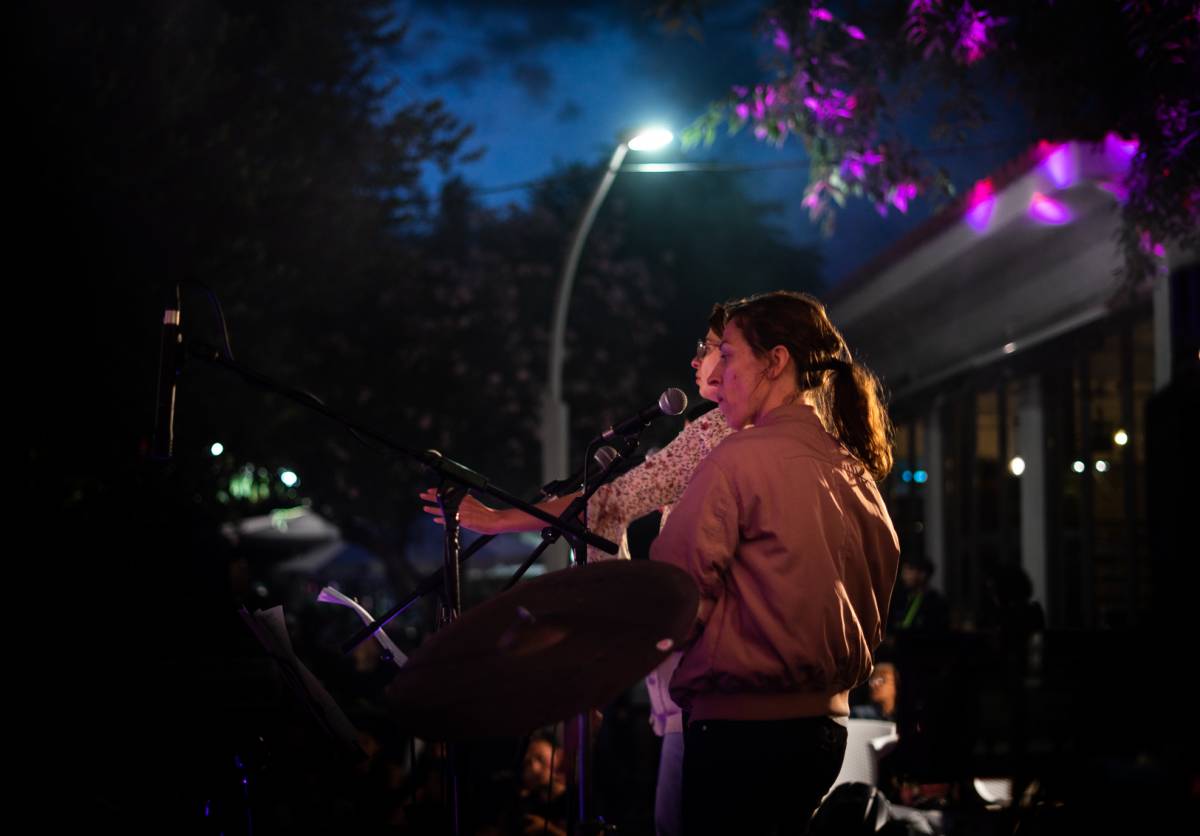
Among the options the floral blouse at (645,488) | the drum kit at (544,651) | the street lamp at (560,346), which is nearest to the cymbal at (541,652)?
the drum kit at (544,651)

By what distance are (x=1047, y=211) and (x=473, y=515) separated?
864 cm

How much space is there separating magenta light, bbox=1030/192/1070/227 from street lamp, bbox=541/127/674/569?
148 inches

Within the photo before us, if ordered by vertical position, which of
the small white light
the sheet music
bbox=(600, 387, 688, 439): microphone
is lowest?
the sheet music

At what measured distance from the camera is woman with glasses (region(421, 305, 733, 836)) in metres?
→ 3.93

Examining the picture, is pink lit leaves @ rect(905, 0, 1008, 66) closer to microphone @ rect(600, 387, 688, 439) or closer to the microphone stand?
microphone @ rect(600, 387, 688, 439)

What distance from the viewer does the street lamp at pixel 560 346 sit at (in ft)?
43.3

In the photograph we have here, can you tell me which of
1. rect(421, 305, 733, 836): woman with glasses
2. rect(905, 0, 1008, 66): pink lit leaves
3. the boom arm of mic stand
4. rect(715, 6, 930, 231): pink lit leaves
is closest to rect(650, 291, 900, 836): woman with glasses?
the boom arm of mic stand

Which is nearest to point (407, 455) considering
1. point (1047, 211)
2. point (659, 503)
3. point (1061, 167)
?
point (659, 503)

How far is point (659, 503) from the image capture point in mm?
4156

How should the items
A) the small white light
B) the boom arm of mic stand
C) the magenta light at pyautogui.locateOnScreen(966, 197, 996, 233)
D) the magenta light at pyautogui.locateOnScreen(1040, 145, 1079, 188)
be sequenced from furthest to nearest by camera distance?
the small white light
the magenta light at pyautogui.locateOnScreen(966, 197, 996, 233)
the magenta light at pyautogui.locateOnScreen(1040, 145, 1079, 188)
the boom arm of mic stand

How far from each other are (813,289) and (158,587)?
25.3 m

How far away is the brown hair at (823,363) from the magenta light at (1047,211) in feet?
26.5

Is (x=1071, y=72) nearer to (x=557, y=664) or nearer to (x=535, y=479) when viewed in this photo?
(x=557, y=664)

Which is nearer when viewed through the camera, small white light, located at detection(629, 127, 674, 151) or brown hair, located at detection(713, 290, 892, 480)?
brown hair, located at detection(713, 290, 892, 480)
